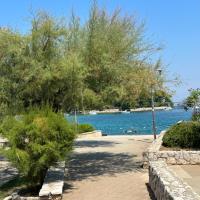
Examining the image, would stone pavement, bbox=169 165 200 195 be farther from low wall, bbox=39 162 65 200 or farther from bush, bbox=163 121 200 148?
low wall, bbox=39 162 65 200

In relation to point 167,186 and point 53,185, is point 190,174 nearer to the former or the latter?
point 53,185

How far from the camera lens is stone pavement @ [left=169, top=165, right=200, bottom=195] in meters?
Answer: 13.2

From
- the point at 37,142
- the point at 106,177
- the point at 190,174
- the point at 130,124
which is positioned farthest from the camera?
the point at 130,124

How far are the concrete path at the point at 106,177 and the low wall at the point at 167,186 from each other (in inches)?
22.9

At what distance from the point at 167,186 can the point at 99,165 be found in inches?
335

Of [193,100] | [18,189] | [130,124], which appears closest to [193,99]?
[193,100]

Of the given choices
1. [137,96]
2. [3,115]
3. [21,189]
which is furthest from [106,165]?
[21,189]

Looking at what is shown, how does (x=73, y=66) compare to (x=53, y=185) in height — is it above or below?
above

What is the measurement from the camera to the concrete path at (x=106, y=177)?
41.1 feet

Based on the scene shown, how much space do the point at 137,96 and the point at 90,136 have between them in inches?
701

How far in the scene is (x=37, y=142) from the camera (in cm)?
1224

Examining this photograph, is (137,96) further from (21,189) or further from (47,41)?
Answer: (21,189)

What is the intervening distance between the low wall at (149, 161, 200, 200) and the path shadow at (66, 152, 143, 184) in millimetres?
3511

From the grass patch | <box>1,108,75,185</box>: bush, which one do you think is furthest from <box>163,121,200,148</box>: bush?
<box>1,108,75,185</box>: bush
